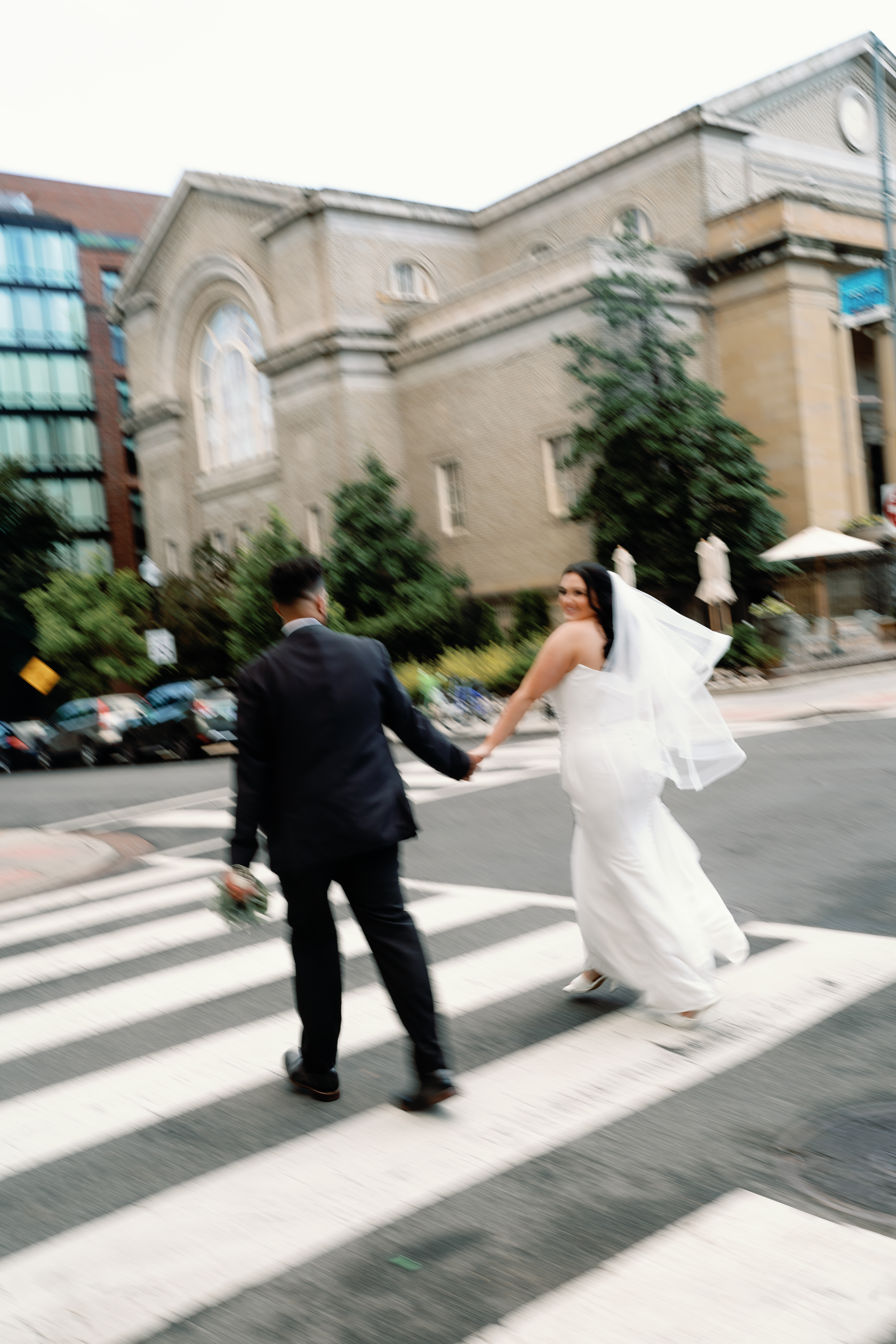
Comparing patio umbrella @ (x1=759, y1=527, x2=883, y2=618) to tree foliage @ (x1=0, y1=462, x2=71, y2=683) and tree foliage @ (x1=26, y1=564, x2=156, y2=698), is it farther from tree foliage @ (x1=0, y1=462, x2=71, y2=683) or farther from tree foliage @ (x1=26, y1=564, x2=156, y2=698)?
tree foliage @ (x1=0, y1=462, x2=71, y2=683)

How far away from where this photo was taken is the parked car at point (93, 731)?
28.4m

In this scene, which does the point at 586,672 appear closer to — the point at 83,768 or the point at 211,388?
the point at 83,768

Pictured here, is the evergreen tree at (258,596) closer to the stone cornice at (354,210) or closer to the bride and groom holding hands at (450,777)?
the stone cornice at (354,210)

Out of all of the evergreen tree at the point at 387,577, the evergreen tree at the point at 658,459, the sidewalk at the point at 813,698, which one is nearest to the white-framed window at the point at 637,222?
the evergreen tree at the point at 658,459

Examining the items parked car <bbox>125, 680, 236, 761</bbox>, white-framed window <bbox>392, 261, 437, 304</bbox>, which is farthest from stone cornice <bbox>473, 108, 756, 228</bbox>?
parked car <bbox>125, 680, 236, 761</bbox>

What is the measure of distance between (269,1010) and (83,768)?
79.4 ft

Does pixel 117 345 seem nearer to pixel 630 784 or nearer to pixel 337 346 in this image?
pixel 337 346

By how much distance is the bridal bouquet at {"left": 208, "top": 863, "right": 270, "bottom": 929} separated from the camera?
4.59 metres

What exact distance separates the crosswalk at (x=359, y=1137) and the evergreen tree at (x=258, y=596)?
26.0 meters

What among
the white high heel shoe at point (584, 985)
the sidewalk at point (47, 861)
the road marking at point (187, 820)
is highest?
the white high heel shoe at point (584, 985)

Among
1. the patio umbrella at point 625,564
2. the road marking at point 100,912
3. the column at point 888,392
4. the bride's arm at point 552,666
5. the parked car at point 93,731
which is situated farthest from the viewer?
the column at point 888,392

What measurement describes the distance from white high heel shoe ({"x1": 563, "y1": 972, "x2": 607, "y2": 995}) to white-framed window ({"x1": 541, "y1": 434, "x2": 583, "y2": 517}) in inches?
1003

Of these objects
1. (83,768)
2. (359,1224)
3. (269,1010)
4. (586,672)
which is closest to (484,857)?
(269,1010)

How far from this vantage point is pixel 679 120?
31219 millimetres
